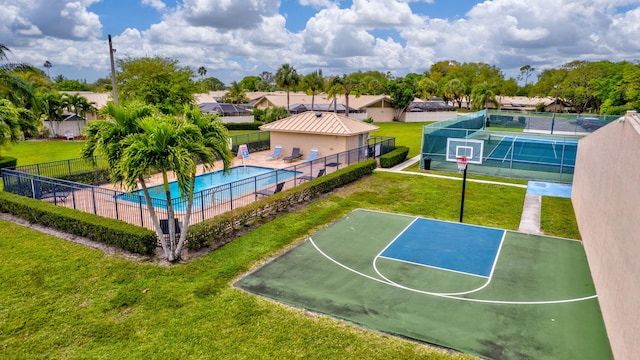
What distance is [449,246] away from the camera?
1323 centimetres

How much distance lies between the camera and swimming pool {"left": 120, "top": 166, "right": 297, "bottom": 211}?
15.4 metres

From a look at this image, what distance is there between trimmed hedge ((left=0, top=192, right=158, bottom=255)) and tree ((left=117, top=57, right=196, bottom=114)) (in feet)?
52.6

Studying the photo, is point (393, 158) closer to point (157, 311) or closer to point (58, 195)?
point (58, 195)

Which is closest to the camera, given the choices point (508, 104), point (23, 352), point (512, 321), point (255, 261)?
point (23, 352)

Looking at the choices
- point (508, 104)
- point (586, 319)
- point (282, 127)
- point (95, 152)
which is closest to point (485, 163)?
point (282, 127)

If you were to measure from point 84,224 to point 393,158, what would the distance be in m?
18.0

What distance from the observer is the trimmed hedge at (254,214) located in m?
12.8

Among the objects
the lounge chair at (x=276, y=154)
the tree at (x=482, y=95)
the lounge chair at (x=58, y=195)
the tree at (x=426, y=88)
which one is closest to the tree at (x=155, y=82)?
the lounge chair at (x=276, y=154)

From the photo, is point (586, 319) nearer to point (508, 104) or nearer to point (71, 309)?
point (71, 309)

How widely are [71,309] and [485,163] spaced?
21993 mm

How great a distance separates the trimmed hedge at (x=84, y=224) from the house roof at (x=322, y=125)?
15.9 metres

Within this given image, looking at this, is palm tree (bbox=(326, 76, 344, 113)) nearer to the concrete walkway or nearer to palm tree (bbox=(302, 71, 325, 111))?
palm tree (bbox=(302, 71, 325, 111))

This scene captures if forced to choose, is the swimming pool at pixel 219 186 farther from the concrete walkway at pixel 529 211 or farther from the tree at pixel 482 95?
the tree at pixel 482 95

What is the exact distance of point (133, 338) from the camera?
8.20 metres
